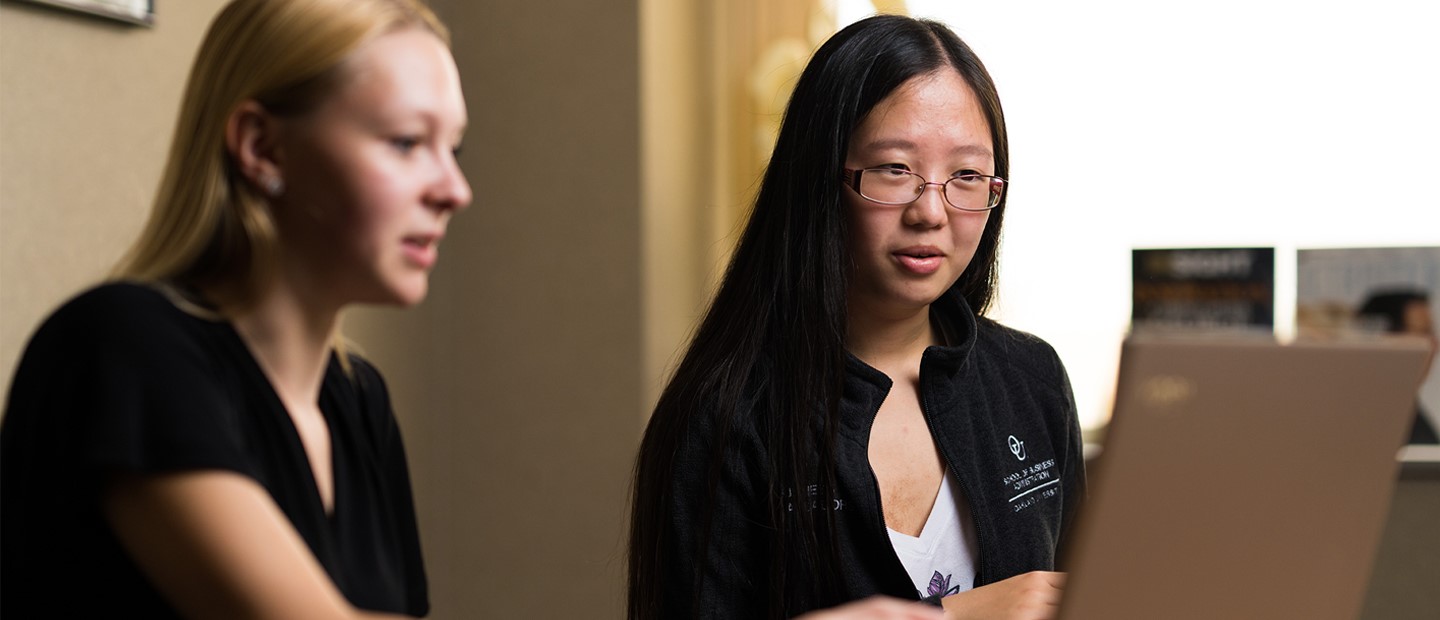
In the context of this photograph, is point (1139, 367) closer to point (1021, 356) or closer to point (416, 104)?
point (416, 104)

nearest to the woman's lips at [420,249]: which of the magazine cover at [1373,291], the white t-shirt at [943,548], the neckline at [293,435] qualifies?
the neckline at [293,435]

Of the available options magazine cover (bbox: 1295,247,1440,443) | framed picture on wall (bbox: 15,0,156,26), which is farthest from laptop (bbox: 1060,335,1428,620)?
magazine cover (bbox: 1295,247,1440,443)

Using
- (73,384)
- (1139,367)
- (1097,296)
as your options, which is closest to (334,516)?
(73,384)

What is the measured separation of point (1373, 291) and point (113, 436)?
114 inches

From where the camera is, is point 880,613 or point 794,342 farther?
point 794,342

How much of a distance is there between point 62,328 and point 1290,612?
84 cm

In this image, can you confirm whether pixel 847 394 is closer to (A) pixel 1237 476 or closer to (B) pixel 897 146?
(B) pixel 897 146

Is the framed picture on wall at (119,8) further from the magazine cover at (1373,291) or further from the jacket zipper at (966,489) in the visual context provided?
the magazine cover at (1373,291)

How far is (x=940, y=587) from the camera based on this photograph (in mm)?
1486

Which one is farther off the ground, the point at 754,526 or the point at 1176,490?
the point at 1176,490

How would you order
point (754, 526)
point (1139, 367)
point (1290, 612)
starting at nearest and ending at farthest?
1. point (1139, 367)
2. point (1290, 612)
3. point (754, 526)

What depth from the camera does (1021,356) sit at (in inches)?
68.9

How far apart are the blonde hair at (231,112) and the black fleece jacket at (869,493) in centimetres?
67

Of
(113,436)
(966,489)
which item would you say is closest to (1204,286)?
(966,489)
